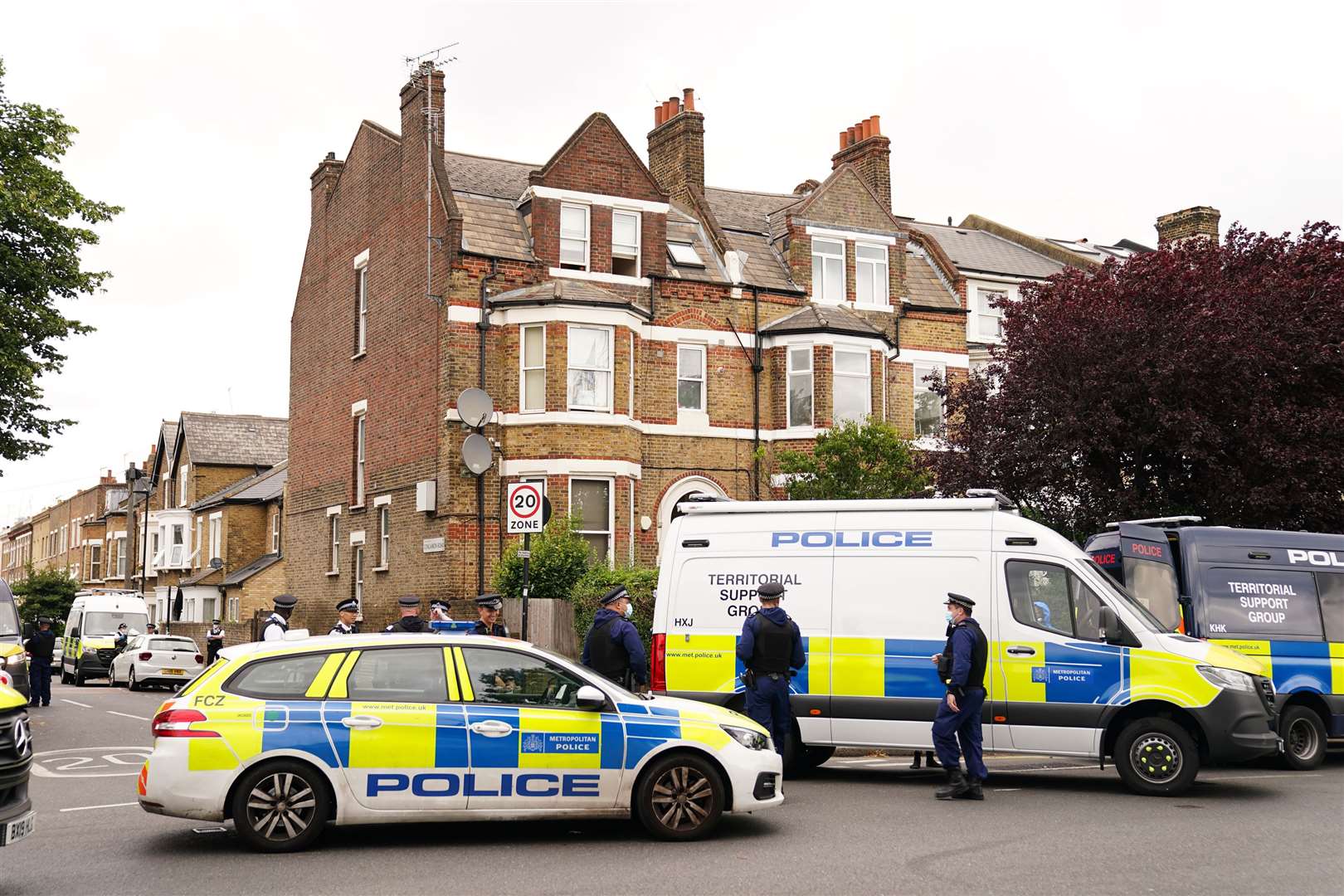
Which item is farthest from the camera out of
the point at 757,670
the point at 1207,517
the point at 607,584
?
the point at 607,584

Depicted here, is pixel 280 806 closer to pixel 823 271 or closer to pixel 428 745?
pixel 428 745

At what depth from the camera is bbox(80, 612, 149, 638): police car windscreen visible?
3669cm

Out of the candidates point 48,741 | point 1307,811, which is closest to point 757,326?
point 48,741

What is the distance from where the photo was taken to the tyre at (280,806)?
8820 mm

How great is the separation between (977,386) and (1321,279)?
17.7 feet

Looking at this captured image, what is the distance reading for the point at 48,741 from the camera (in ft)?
57.2

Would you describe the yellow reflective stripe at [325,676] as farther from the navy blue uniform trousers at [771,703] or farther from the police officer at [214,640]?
the police officer at [214,640]

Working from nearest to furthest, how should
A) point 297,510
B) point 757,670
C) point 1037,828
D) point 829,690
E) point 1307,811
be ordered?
point 1037,828 → point 1307,811 → point 757,670 → point 829,690 → point 297,510

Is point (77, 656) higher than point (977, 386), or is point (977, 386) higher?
point (977, 386)

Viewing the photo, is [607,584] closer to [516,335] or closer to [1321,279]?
[516,335]

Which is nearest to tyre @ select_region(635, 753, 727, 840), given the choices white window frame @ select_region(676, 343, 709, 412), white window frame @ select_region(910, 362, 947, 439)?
white window frame @ select_region(676, 343, 709, 412)

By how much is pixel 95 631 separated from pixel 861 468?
23.6 metres

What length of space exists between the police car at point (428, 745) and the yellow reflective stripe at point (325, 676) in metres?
0.01

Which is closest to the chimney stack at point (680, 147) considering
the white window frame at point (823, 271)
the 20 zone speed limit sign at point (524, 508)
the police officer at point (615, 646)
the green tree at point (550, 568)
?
the white window frame at point (823, 271)
